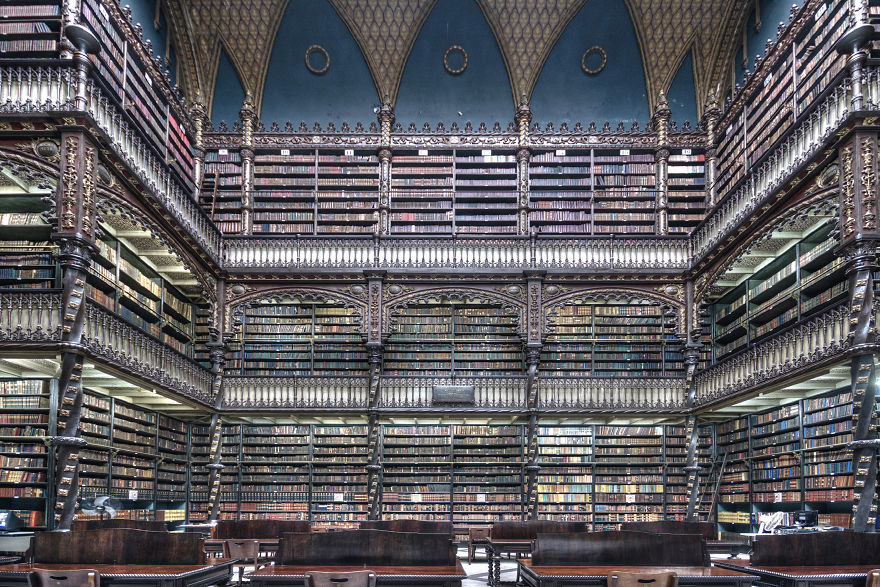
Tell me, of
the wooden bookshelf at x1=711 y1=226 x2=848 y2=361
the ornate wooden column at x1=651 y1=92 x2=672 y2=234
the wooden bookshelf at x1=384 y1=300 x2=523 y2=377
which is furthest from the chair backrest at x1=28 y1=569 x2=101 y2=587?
the ornate wooden column at x1=651 y1=92 x2=672 y2=234

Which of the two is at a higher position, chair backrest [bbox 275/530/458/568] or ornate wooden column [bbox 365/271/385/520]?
→ ornate wooden column [bbox 365/271/385/520]

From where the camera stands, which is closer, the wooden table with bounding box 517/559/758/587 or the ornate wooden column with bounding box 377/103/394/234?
the wooden table with bounding box 517/559/758/587

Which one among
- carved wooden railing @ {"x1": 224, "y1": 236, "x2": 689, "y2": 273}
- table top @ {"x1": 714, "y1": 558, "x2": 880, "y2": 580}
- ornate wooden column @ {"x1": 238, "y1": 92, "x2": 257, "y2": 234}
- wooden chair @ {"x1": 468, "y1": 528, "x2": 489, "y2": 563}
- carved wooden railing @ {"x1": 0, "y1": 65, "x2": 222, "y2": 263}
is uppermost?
ornate wooden column @ {"x1": 238, "y1": 92, "x2": 257, "y2": 234}

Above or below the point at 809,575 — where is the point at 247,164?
above

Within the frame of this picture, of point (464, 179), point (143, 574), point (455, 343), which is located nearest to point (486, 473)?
point (455, 343)

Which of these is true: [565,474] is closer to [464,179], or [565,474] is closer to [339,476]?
[339,476]

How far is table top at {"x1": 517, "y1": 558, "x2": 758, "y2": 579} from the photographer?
4.36 metres

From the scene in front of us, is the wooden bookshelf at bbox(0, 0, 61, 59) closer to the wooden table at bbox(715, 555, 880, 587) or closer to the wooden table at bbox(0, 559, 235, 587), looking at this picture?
the wooden table at bbox(0, 559, 235, 587)

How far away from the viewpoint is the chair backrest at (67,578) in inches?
160

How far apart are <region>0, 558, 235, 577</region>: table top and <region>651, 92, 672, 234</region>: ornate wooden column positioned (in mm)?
10377

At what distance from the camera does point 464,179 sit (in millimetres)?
14195

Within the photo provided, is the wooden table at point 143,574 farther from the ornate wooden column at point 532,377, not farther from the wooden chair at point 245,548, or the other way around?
the ornate wooden column at point 532,377

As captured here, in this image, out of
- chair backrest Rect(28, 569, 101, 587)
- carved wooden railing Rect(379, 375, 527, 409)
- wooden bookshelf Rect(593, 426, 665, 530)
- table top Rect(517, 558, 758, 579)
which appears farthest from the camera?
wooden bookshelf Rect(593, 426, 665, 530)

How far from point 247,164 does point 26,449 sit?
634cm
